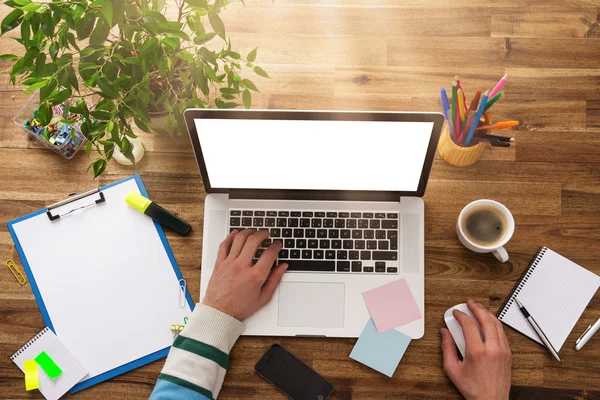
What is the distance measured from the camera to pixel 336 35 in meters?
1.26

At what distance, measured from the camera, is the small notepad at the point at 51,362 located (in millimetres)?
1111

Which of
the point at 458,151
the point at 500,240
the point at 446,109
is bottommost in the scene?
the point at 500,240

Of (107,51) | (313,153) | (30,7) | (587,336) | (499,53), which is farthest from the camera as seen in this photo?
(499,53)

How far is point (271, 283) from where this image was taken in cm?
111

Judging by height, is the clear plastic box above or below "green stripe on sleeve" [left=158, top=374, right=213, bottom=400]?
above

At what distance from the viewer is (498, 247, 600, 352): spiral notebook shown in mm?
1112

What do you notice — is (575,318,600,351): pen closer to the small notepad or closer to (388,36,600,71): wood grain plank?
(388,36,600,71): wood grain plank

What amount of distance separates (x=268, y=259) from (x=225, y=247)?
0.32 feet

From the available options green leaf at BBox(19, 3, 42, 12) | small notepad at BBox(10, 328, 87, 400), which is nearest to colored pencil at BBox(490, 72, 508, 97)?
green leaf at BBox(19, 3, 42, 12)

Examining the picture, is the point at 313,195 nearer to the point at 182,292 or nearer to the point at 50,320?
the point at 182,292

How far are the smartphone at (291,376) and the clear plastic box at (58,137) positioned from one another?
0.64 metres

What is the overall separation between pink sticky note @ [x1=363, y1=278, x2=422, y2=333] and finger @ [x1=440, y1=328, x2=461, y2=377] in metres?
0.07

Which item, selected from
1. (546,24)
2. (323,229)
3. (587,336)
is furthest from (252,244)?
(546,24)

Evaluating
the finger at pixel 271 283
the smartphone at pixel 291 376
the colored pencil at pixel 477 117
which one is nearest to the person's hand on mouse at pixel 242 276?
the finger at pixel 271 283
